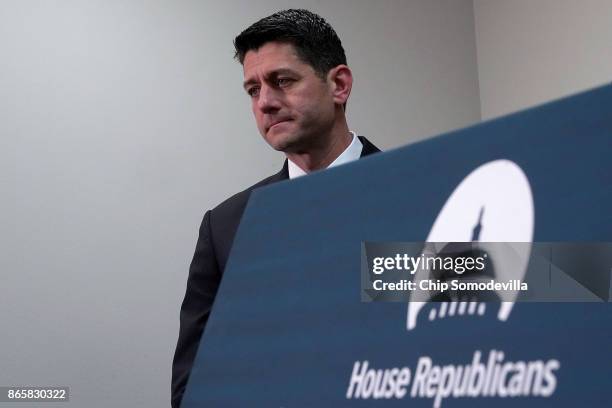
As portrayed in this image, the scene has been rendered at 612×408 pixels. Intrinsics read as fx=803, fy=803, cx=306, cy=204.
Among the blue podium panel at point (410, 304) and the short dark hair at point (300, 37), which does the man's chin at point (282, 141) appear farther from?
the blue podium panel at point (410, 304)

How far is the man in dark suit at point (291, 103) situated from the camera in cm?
127

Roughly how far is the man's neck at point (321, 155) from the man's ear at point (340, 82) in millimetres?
69

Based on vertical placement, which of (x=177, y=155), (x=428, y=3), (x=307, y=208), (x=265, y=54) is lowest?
(x=307, y=208)

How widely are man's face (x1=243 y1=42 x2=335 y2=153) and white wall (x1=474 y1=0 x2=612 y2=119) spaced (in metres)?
0.99

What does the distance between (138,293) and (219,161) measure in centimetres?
42

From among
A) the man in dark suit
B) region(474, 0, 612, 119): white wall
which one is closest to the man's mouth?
the man in dark suit

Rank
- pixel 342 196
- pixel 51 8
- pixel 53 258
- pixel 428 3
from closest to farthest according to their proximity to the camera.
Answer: pixel 342 196, pixel 53 258, pixel 51 8, pixel 428 3

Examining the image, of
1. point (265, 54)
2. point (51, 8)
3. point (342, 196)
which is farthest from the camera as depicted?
point (51, 8)

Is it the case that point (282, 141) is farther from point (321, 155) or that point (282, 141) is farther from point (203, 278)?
point (203, 278)

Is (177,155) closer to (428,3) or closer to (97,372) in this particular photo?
(97,372)

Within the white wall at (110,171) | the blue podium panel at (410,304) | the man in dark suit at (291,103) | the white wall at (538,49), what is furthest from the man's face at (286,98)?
the white wall at (538,49)

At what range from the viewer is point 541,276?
43 cm

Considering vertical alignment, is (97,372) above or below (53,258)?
below

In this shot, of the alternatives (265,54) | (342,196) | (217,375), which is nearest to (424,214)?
(342,196)
